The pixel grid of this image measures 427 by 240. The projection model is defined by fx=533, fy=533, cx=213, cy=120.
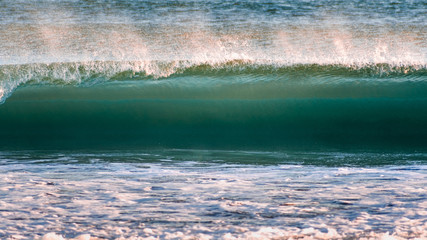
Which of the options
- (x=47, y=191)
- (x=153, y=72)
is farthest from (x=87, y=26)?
(x=47, y=191)

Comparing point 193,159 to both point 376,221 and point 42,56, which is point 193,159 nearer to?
point 376,221

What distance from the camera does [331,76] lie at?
4203 mm

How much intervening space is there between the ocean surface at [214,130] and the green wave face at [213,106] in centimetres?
1

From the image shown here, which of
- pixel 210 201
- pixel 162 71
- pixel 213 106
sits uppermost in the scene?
pixel 162 71

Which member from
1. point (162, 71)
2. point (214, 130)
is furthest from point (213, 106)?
point (162, 71)

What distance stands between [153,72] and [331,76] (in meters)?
1.41

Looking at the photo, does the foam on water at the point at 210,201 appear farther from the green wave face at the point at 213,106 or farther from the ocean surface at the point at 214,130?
the green wave face at the point at 213,106

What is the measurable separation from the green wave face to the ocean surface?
0.04 ft

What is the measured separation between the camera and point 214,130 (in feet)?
12.5

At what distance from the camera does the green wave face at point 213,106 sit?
369cm

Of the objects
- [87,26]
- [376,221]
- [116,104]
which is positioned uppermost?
[87,26]

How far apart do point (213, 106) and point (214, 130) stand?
0.27m

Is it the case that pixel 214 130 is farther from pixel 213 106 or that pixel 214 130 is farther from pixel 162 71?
pixel 162 71

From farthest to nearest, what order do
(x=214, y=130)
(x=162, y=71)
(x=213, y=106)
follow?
(x=162, y=71) < (x=213, y=106) < (x=214, y=130)
